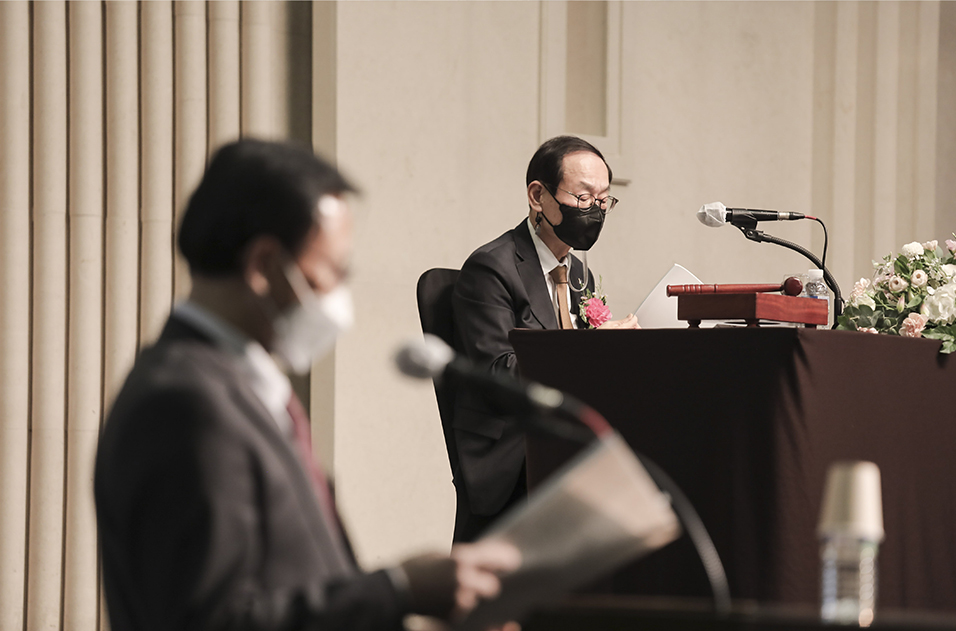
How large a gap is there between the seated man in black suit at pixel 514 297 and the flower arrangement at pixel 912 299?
0.63m

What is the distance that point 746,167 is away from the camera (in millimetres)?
6430

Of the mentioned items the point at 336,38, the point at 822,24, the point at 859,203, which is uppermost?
the point at 822,24

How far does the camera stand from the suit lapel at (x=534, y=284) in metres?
3.38

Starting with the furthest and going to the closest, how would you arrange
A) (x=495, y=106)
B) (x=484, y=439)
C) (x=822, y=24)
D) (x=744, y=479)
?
(x=822, y=24), (x=495, y=106), (x=484, y=439), (x=744, y=479)

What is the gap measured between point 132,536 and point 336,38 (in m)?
4.05

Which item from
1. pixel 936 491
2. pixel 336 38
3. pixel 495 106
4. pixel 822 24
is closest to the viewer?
pixel 936 491

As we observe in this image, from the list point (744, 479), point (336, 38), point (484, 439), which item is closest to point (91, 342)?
point (336, 38)

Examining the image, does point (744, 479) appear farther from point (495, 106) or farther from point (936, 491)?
point (495, 106)

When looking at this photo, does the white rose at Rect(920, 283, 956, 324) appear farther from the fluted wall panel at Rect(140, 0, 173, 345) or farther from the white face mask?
the fluted wall panel at Rect(140, 0, 173, 345)

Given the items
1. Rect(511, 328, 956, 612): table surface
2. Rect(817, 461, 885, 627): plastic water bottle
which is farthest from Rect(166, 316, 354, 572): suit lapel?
Rect(511, 328, 956, 612): table surface

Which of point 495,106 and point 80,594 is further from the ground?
point 495,106

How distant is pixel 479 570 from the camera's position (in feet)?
3.85

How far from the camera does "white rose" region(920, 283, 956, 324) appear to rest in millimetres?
2822

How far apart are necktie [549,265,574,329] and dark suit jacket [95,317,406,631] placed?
7.56ft
